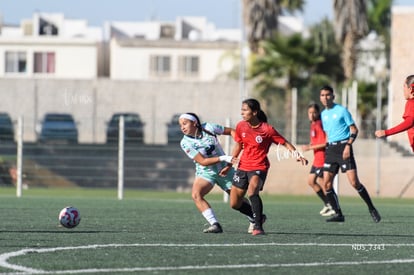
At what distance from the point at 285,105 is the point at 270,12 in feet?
31.0

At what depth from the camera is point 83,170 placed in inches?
1267

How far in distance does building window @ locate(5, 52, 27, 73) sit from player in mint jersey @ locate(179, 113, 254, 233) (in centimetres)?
5581

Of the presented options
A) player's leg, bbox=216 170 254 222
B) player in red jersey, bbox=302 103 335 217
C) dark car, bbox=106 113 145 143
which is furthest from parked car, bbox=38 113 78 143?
player's leg, bbox=216 170 254 222

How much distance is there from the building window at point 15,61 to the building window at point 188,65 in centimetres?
915

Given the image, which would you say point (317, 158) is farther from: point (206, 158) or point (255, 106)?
point (255, 106)

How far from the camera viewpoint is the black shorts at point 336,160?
17.9 meters

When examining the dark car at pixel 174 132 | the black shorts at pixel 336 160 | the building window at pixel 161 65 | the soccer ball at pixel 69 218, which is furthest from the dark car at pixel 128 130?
the building window at pixel 161 65

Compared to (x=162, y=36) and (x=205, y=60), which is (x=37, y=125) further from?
(x=162, y=36)

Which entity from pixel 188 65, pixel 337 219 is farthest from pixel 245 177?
pixel 188 65

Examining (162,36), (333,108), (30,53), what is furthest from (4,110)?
(333,108)

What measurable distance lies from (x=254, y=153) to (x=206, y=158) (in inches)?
23.4

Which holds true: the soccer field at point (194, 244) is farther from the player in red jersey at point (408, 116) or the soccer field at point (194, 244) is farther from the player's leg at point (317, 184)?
the player in red jersey at point (408, 116)

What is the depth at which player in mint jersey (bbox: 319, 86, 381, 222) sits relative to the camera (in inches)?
701

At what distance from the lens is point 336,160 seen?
59.2ft
